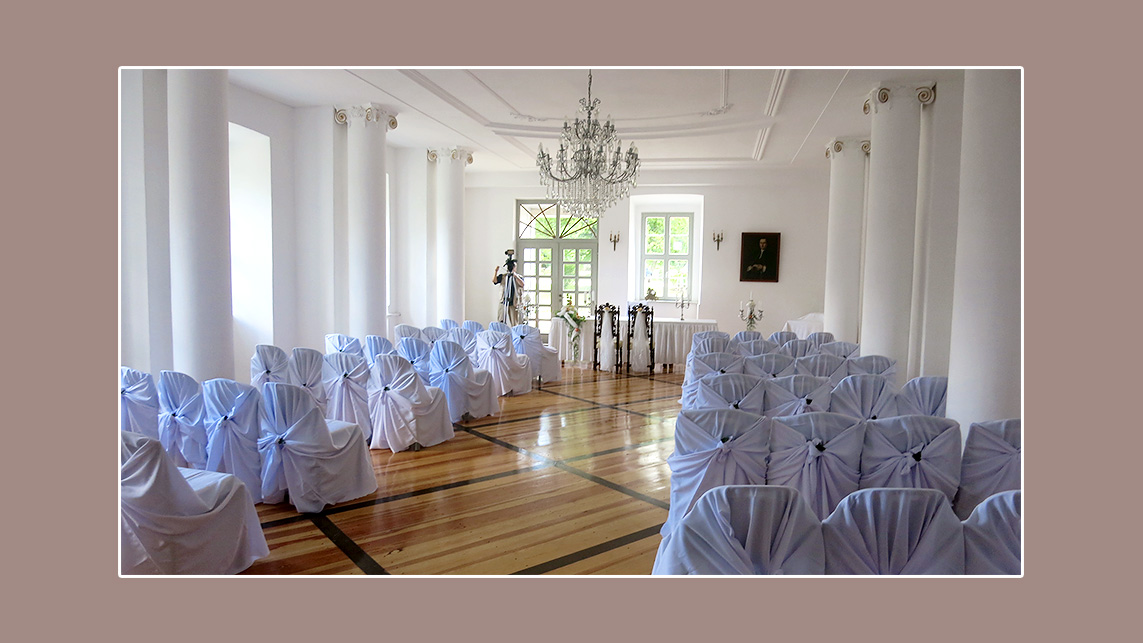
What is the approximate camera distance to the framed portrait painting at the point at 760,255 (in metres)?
13.5

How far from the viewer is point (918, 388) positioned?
479 cm

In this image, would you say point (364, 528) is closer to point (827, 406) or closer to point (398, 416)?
point (398, 416)

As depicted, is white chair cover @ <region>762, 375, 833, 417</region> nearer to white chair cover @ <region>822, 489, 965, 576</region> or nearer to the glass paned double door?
white chair cover @ <region>822, 489, 965, 576</region>

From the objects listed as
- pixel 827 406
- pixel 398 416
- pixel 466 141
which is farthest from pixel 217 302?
pixel 466 141

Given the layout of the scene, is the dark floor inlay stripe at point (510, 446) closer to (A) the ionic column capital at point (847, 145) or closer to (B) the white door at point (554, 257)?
(A) the ionic column capital at point (847, 145)

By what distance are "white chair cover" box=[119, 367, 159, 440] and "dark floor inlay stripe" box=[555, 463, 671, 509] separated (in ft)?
9.75

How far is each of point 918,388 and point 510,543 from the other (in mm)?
3197

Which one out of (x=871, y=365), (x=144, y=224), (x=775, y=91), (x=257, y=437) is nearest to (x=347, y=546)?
(x=257, y=437)

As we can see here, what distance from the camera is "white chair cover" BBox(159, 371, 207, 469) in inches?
172

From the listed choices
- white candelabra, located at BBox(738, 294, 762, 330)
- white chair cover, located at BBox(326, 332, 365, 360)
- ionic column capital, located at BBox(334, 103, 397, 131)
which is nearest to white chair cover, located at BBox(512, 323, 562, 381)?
white chair cover, located at BBox(326, 332, 365, 360)

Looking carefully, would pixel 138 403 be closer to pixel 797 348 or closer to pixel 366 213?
pixel 366 213

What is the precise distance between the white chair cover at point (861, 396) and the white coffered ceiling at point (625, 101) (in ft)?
13.3

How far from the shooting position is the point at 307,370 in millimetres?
5363

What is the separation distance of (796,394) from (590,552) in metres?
1.93
